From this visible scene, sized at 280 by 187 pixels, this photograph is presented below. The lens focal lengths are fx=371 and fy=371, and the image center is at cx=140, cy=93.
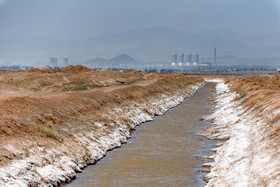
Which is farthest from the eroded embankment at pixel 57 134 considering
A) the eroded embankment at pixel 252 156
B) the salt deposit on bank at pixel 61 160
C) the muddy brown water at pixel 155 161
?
the eroded embankment at pixel 252 156

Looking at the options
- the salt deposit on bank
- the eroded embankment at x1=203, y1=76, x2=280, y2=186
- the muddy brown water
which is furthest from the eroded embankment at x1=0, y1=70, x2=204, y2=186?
the eroded embankment at x1=203, y1=76, x2=280, y2=186

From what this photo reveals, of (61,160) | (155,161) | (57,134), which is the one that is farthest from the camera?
(57,134)

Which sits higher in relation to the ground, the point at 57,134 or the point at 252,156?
the point at 57,134

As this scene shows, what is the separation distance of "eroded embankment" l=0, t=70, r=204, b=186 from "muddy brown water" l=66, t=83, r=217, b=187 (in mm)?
862

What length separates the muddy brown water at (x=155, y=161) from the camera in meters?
17.9

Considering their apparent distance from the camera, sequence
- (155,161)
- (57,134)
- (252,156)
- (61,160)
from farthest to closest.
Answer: (57,134), (155,161), (61,160), (252,156)

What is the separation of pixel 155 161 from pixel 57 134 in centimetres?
606

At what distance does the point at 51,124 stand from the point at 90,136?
264 cm

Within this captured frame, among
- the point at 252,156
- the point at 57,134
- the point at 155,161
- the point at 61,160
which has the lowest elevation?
the point at 155,161

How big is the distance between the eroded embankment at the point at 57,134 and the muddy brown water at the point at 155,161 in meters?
Result: 0.86

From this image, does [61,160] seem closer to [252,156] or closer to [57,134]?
[57,134]

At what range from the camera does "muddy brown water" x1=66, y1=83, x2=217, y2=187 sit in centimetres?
1794

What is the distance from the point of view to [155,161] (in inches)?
856

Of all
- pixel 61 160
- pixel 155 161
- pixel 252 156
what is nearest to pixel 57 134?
pixel 61 160
